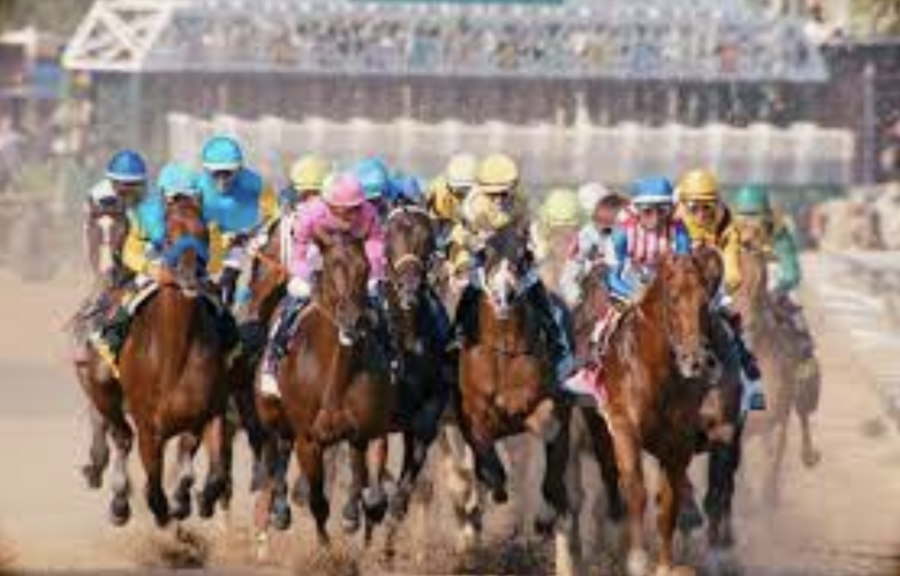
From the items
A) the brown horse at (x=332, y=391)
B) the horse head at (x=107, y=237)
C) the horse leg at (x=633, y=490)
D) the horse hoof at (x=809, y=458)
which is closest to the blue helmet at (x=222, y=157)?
the horse head at (x=107, y=237)

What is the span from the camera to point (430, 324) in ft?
58.3

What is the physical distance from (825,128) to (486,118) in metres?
5.74

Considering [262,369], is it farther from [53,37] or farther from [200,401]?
[53,37]

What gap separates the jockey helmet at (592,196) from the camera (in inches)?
780

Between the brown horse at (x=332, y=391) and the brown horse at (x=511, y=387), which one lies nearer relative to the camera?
the brown horse at (x=332, y=391)

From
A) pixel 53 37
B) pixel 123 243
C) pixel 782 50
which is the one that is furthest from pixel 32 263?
pixel 123 243

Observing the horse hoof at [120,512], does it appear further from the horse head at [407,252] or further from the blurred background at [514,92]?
the blurred background at [514,92]

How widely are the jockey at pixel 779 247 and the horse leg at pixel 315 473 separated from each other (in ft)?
16.0

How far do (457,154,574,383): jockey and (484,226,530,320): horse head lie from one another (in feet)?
0.17

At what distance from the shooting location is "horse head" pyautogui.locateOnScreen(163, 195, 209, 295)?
55.7 feet

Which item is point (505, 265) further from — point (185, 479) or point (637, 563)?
point (185, 479)

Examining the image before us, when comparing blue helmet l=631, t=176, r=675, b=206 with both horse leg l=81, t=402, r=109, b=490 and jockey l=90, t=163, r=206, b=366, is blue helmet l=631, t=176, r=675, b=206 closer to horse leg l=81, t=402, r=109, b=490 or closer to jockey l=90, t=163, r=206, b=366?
jockey l=90, t=163, r=206, b=366

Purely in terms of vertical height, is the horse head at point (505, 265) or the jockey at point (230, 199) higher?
the jockey at point (230, 199)

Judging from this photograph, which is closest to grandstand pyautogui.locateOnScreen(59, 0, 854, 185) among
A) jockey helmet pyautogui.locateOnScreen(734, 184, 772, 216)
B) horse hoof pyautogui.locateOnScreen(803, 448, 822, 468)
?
horse hoof pyautogui.locateOnScreen(803, 448, 822, 468)
